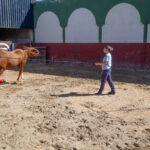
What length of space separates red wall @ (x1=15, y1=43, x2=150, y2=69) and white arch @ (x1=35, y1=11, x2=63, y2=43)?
32.1 inches

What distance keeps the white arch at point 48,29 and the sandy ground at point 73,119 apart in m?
9.71

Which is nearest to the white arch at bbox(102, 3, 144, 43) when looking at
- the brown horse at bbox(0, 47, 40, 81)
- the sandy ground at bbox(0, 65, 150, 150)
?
the sandy ground at bbox(0, 65, 150, 150)

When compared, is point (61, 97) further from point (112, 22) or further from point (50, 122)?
point (112, 22)

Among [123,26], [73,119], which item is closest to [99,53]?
[123,26]

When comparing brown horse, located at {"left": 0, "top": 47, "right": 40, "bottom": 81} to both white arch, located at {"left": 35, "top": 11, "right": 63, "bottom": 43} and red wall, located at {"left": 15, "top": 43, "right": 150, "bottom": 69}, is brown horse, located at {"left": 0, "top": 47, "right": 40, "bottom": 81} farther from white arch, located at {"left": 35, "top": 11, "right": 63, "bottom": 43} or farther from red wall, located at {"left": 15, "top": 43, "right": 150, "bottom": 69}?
white arch, located at {"left": 35, "top": 11, "right": 63, "bottom": 43}

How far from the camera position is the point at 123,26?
12.7 meters

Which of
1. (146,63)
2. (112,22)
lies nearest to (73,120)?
(146,63)

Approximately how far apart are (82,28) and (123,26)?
3167 mm

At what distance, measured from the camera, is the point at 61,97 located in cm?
631

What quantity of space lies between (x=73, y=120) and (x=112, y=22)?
32.8 ft

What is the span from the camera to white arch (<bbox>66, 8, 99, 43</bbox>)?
46.5ft

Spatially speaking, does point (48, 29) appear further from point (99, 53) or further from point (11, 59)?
point (11, 59)

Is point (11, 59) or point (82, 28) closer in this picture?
point (11, 59)

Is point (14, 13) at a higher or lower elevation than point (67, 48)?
higher
